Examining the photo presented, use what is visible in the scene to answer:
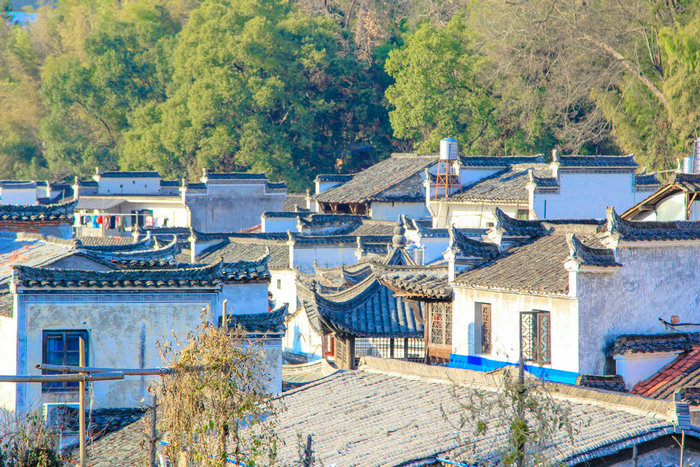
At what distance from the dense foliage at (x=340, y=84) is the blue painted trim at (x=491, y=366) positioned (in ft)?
102

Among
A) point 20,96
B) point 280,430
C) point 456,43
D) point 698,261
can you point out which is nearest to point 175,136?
point 456,43

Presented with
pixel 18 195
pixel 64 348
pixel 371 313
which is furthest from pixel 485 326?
pixel 18 195

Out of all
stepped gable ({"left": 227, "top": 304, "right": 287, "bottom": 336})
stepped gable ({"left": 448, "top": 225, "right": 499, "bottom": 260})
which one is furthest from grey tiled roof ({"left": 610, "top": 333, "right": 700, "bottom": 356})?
stepped gable ({"left": 227, "top": 304, "right": 287, "bottom": 336})

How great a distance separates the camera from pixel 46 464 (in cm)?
1142

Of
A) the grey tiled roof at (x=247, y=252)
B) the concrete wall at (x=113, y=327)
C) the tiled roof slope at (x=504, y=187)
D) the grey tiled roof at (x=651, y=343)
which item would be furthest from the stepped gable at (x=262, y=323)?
the grey tiled roof at (x=247, y=252)

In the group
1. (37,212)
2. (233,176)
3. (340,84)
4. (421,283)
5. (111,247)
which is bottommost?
(421,283)

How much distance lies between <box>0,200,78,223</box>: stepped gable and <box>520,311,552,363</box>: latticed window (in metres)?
13.7

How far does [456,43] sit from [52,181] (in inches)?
1402

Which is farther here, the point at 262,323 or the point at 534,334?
the point at 534,334

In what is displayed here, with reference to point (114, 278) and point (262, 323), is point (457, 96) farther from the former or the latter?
point (114, 278)

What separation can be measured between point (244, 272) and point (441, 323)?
17.3ft

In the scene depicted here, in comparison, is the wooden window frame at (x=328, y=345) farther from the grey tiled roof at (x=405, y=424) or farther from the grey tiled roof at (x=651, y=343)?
the grey tiled roof at (x=405, y=424)

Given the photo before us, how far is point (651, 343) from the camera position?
19.3 m

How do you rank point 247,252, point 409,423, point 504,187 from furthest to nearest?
point 247,252 → point 504,187 → point 409,423
